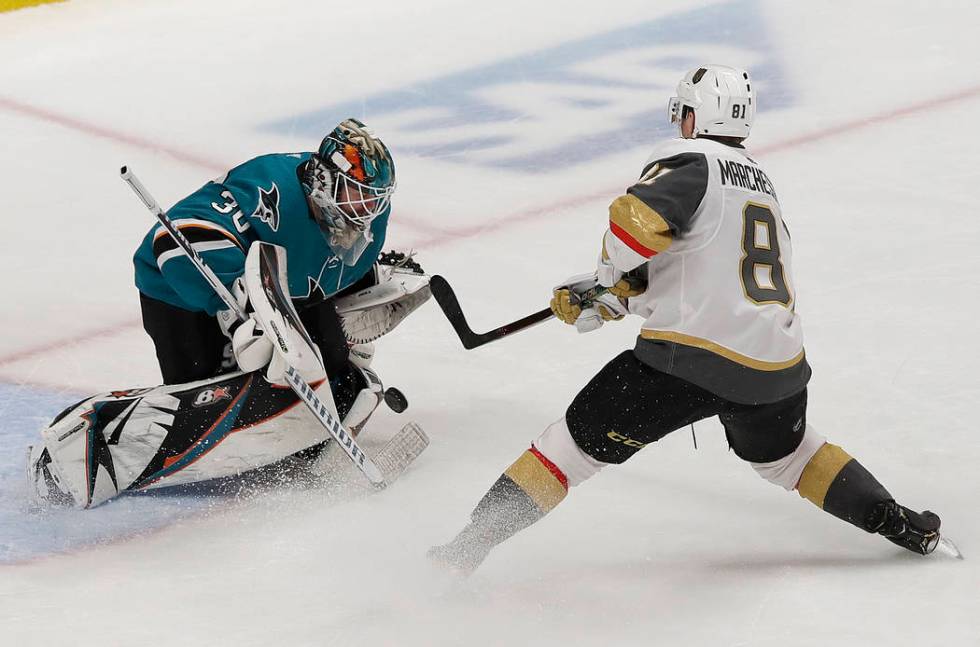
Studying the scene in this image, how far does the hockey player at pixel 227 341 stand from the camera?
2.87m

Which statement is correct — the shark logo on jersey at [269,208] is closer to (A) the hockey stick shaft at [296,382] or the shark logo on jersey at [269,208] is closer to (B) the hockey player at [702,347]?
(A) the hockey stick shaft at [296,382]

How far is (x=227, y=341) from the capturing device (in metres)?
3.09

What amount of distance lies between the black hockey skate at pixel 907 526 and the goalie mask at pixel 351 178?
1168 mm

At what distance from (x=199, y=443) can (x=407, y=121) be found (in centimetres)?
272

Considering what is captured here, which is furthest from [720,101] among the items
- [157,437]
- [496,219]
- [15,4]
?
[15,4]

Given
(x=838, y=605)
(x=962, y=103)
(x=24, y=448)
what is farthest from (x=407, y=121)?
(x=838, y=605)

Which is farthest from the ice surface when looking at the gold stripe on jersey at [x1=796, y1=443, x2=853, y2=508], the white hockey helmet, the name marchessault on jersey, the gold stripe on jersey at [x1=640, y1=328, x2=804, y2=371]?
the white hockey helmet

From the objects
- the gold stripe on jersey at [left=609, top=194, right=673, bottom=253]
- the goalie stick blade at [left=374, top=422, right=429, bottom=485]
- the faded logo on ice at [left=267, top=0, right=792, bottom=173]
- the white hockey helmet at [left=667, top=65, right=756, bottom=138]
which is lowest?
the faded logo on ice at [left=267, top=0, right=792, bottom=173]

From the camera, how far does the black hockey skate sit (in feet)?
8.39

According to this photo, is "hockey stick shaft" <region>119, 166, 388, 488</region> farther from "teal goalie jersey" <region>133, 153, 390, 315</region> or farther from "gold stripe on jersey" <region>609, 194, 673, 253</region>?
"gold stripe on jersey" <region>609, 194, 673, 253</region>

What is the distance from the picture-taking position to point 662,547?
2.71m

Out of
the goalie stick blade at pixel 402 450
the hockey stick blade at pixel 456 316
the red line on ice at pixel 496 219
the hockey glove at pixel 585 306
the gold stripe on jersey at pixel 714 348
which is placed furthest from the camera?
the red line on ice at pixel 496 219

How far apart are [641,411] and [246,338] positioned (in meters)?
0.82

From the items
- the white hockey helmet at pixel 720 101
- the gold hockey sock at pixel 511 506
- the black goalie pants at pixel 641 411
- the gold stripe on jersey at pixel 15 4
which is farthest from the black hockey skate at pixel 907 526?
the gold stripe on jersey at pixel 15 4
